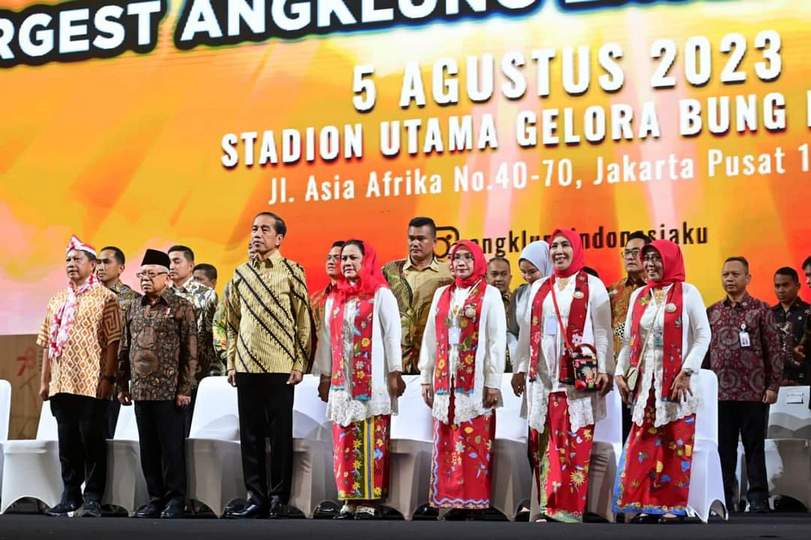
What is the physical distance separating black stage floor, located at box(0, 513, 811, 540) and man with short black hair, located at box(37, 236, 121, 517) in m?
0.46

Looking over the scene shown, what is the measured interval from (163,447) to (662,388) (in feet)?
6.79

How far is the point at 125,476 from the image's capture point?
6387 mm

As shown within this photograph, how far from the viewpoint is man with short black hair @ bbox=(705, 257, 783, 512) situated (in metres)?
6.67

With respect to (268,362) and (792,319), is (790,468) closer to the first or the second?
(792,319)

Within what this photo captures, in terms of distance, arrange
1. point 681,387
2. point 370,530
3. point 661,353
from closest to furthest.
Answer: point 370,530 → point 681,387 → point 661,353

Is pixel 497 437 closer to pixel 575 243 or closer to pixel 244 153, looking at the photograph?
pixel 575 243

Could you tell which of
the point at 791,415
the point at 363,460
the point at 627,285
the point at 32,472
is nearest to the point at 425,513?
the point at 363,460

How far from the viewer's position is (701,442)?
5688mm

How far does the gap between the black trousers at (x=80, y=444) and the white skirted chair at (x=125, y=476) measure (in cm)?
6

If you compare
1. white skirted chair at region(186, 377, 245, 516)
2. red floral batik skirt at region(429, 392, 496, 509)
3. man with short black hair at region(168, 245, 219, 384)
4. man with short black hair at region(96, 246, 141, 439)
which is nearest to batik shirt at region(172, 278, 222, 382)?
man with short black hair at region(168, 245, 219, 384)

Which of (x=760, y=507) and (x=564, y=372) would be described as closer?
(x=564, y=372)

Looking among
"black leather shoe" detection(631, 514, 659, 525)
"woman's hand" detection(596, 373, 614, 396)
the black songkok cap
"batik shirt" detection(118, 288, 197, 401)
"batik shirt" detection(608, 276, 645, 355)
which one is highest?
the black songkok cap

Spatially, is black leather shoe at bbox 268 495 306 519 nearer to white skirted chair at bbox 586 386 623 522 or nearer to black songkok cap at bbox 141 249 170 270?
black songkok cap at bbox 141 249 170 270

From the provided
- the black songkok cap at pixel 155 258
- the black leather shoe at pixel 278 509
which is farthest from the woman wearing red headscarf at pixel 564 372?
the black songkok cap at pixel 155 258
